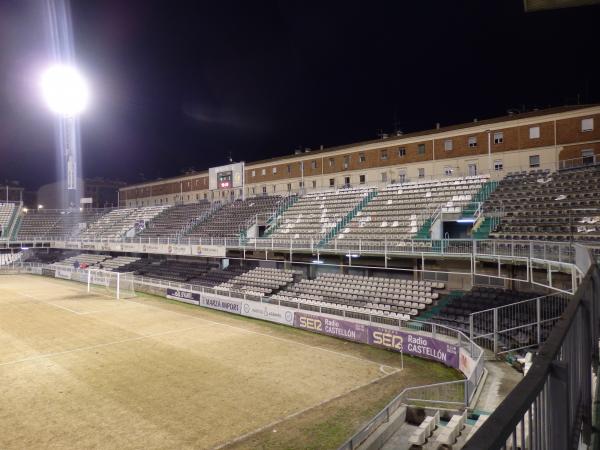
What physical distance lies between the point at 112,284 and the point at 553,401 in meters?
48.0

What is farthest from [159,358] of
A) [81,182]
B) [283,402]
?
[81,182]

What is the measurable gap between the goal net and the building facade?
2127 cm

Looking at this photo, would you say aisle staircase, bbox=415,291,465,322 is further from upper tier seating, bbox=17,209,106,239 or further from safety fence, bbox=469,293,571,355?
upper tier seating, bbox=17,209,106,239

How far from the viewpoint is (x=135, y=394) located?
53.1 feet

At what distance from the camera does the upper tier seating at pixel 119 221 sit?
203 feet

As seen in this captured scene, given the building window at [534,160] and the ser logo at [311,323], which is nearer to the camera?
the ser logo at [311,323]

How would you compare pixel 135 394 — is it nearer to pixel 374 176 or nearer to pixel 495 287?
pixel 495 287

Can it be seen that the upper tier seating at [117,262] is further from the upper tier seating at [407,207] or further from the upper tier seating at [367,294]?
the upper tier seating at [407,207]

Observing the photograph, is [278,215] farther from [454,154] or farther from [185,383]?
[185,383]

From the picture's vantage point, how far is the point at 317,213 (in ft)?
133

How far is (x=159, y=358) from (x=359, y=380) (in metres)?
9.99

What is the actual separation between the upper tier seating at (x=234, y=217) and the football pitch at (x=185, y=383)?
1650 cm

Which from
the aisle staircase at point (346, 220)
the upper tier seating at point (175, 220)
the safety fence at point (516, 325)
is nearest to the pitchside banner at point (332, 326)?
the safety fence at point (516, 325)

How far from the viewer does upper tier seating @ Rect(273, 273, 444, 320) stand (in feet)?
83.2
